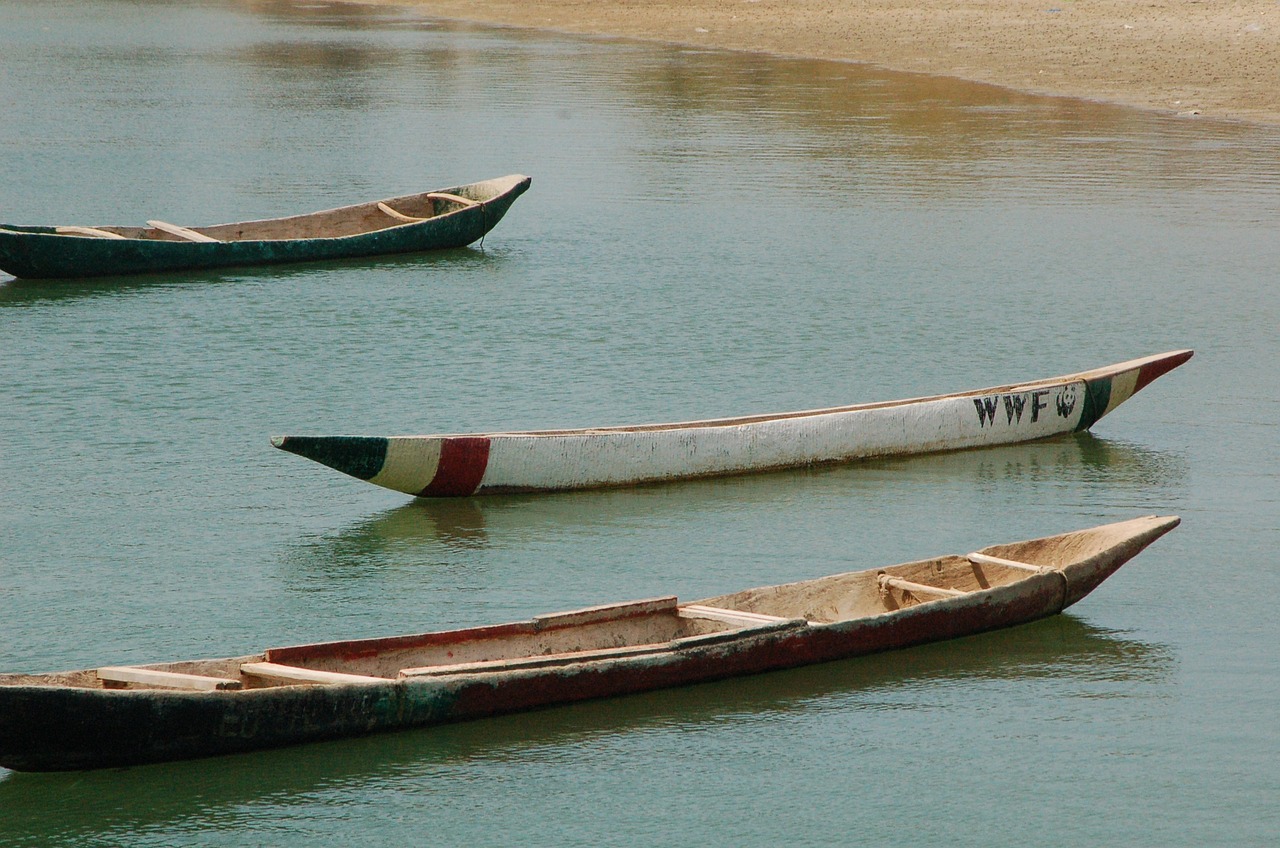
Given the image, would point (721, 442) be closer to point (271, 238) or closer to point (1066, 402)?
point (1066, 402)

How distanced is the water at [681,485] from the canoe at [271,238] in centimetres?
35

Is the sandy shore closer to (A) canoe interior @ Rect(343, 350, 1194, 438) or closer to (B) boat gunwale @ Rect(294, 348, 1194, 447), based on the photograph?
(A) canoe interior @ Rect(343, 350, 1194, 438)

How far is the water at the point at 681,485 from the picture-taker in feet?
26.6

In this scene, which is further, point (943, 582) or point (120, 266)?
point (120, 266)

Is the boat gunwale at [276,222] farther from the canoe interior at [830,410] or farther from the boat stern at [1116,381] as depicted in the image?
the boat stern at [1116,381]

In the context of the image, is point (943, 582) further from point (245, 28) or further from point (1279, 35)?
point (245, 28)

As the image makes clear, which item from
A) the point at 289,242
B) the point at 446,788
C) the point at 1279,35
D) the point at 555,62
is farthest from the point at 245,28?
the point at 446,788

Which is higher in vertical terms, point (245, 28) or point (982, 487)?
point (245, 28)

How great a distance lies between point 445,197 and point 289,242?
3.08 meters

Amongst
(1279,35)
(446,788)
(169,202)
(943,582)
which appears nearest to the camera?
(446,788)

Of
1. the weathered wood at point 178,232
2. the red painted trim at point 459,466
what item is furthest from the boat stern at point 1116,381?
the weathered wood at point 178,232

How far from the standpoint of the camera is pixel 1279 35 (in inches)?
1452

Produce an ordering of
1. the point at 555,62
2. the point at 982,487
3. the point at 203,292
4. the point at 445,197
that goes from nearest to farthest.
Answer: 1. the point at 982,487
2. the point at 203,292
3. the point at 445,197
4. the point at 555,62

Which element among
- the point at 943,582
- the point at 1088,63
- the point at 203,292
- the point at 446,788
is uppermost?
the point at 1088,63
